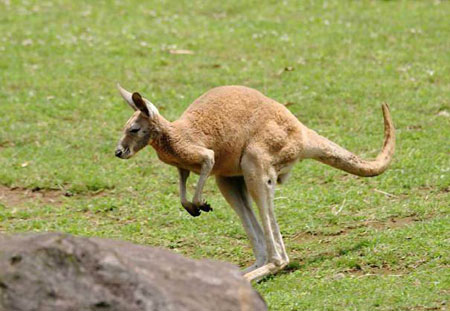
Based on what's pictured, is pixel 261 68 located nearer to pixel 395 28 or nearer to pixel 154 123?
pixel 395 28

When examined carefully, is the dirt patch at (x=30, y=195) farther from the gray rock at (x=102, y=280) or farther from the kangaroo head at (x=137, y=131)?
the gray rock at (x=102, y=280)

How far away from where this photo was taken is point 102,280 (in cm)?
406

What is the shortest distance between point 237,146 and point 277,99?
4087 mm

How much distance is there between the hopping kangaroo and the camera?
6398mm

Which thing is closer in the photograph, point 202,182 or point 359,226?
point 202,182

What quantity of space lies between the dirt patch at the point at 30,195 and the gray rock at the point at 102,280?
165 inches

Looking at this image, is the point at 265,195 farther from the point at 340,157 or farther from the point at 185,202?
the point at 340,157

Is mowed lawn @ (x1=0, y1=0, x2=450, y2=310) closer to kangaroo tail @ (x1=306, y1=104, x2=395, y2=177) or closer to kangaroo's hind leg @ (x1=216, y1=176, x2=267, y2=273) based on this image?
kangaroo's hind leg @ (x1=216, y1=176, x2=267, y2=273)

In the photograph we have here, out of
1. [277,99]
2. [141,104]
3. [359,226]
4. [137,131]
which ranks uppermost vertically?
[141,104]

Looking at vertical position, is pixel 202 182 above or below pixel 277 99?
above

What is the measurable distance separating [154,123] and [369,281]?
5.86ft

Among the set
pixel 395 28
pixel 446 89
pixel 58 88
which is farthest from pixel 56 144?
pixel 395 28

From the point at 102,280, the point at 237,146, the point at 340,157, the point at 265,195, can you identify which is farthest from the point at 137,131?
the point at 102,280

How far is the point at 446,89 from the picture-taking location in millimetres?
10648
